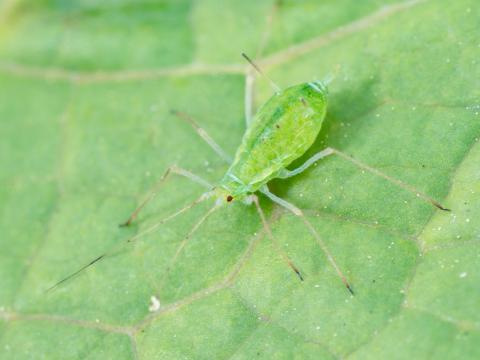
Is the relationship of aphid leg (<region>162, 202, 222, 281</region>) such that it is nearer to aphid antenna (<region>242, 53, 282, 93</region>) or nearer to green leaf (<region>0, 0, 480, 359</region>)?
green leaf (<region>0, 0, 480, 359</region>)

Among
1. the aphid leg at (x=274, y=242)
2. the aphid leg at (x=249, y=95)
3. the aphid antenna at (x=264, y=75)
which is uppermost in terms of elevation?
the aphid antenna at (x=264, y=75)

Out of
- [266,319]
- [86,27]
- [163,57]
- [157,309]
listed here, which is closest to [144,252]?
[157,309]

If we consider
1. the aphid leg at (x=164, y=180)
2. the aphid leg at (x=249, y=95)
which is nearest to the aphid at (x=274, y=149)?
the aphid leg at (x=164, y=180)

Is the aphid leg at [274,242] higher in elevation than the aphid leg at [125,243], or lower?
higher

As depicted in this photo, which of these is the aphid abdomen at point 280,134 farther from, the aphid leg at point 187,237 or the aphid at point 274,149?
the aphid leg at point 187,237

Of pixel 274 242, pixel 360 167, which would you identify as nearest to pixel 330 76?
pixel 360 167

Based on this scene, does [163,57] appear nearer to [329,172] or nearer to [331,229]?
[329,172]
